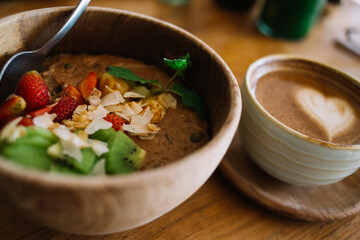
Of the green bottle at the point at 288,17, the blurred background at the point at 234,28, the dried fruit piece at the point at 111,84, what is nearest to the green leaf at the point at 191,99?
the dried fruit piece at the point at 111,84

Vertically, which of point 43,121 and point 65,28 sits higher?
point 65,28

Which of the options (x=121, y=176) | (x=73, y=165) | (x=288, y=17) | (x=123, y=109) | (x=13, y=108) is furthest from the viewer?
(x=288, y=17)

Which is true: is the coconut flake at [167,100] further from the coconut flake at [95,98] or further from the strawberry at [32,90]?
the strawberry at [32,90]

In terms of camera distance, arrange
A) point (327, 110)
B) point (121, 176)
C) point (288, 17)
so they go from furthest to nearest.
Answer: point (288, 17), point (327, 110), point (121, 176)

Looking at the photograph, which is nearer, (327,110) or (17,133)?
(17,133)

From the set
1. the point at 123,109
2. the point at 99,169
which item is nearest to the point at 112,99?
the point at 123,109

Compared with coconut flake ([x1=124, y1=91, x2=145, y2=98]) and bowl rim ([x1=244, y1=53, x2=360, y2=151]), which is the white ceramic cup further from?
coconut flake ([x1=124, y1=91, x2=145, y2=98])

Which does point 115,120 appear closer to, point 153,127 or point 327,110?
point 153,127
